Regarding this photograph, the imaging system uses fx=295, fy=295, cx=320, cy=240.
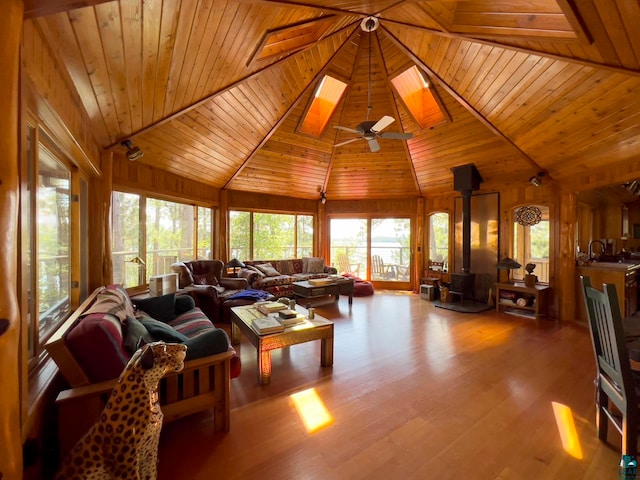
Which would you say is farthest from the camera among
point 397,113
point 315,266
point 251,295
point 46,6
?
point 315,266

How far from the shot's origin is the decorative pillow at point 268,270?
6.23m

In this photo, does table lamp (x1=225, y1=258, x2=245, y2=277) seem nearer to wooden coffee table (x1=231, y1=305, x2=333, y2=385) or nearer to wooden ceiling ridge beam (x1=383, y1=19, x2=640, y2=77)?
wooden coffee table (x1=231, y1=305, x2=333, y2=385)

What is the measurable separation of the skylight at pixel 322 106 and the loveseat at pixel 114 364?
14.3ft

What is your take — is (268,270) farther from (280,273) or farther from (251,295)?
(251,295)

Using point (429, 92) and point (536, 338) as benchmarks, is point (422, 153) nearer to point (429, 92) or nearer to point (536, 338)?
point (429, 92)

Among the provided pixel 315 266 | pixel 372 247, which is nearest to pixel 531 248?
pixel 372 247

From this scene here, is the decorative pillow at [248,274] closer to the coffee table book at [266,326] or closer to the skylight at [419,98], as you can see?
the coffee table book at [266,326]

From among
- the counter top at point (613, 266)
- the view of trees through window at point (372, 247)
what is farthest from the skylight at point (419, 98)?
the counter top at point (613, 266)

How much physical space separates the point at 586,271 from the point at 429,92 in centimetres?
385

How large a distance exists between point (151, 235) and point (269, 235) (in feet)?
9.58

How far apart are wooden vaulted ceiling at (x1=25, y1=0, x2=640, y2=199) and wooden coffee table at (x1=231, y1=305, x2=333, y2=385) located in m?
2.44

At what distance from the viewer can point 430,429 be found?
2074 mm

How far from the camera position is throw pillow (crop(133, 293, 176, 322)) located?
3139 mm

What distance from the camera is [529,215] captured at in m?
5.42
